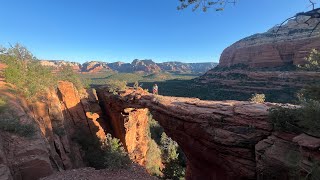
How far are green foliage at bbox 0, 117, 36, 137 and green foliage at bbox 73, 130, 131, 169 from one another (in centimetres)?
547

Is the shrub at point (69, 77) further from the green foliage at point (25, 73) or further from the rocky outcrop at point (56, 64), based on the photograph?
the green foliage at point (25, 73)

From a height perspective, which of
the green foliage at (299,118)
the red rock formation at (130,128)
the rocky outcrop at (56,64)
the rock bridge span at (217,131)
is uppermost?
the rocky outcrop at (56,64)

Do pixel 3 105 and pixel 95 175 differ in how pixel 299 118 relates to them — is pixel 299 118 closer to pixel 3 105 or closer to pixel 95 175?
pixel 95 175

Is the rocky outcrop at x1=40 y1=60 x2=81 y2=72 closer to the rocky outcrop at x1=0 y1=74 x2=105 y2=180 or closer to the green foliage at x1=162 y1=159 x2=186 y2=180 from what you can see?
the rocky outcrop at x1=0 y1=74 x2=105 y2=180

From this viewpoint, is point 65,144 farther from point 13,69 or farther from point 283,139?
point 283,139

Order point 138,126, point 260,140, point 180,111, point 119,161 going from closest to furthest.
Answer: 1. point 260,140
2. point 119,161
3. point 180,111
4. point 138,126

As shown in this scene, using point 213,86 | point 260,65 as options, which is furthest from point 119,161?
point 260,65

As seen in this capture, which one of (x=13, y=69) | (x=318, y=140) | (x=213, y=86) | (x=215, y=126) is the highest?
(x=13, y=69)

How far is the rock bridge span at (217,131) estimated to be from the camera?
35.5 ft

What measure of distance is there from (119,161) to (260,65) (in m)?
84.9

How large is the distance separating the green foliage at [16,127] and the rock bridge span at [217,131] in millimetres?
9570

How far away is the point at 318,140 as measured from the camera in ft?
23.0

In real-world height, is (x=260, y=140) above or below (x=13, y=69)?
below

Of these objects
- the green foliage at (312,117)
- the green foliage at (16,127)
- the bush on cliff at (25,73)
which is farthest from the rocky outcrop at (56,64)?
the green foliage at (312,117)
